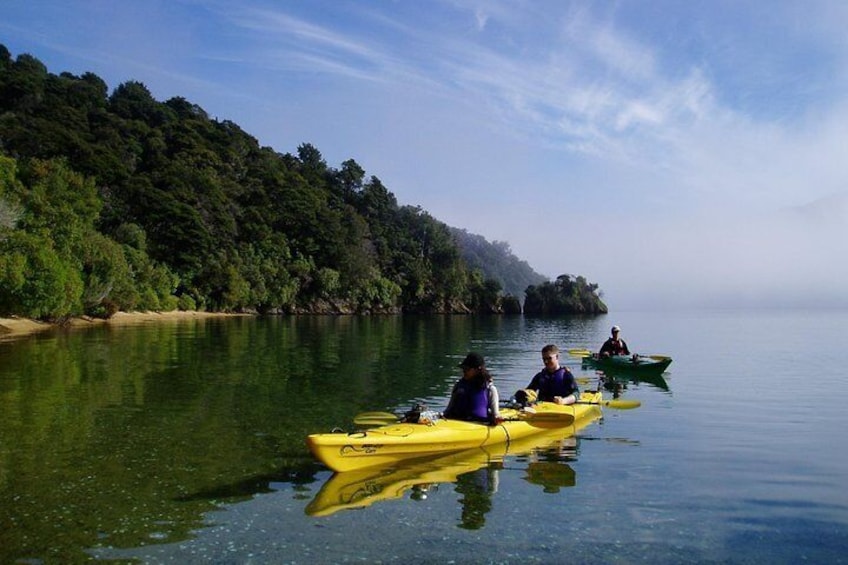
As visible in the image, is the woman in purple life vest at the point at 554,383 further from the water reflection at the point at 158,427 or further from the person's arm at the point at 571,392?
the water reflection at the point at 158,427

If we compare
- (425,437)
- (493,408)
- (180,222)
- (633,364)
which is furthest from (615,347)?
(180,222)

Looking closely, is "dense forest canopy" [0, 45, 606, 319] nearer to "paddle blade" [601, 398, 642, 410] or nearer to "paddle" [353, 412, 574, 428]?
"paddle" [353, 412, 574, 428]

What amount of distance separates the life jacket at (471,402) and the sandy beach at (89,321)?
2971 centimetres

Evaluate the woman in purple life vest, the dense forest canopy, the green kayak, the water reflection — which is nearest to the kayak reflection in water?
Result: the water reflection

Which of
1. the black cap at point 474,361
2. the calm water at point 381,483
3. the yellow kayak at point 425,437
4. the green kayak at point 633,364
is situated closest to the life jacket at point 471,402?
the yellow kayak at point 425,437

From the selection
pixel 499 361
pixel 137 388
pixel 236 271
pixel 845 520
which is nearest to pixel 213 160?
pixel 236 271

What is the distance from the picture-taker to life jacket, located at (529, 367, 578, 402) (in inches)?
551

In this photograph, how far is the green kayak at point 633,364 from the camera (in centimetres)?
2270

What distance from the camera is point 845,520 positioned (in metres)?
8.12

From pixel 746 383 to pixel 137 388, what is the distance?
19297 millimetres

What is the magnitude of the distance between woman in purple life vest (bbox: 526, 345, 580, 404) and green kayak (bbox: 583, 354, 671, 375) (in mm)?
9532

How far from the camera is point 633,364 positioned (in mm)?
23047

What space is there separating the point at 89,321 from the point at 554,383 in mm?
43250

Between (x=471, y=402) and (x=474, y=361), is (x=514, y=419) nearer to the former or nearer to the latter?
(x=471, y=402)
